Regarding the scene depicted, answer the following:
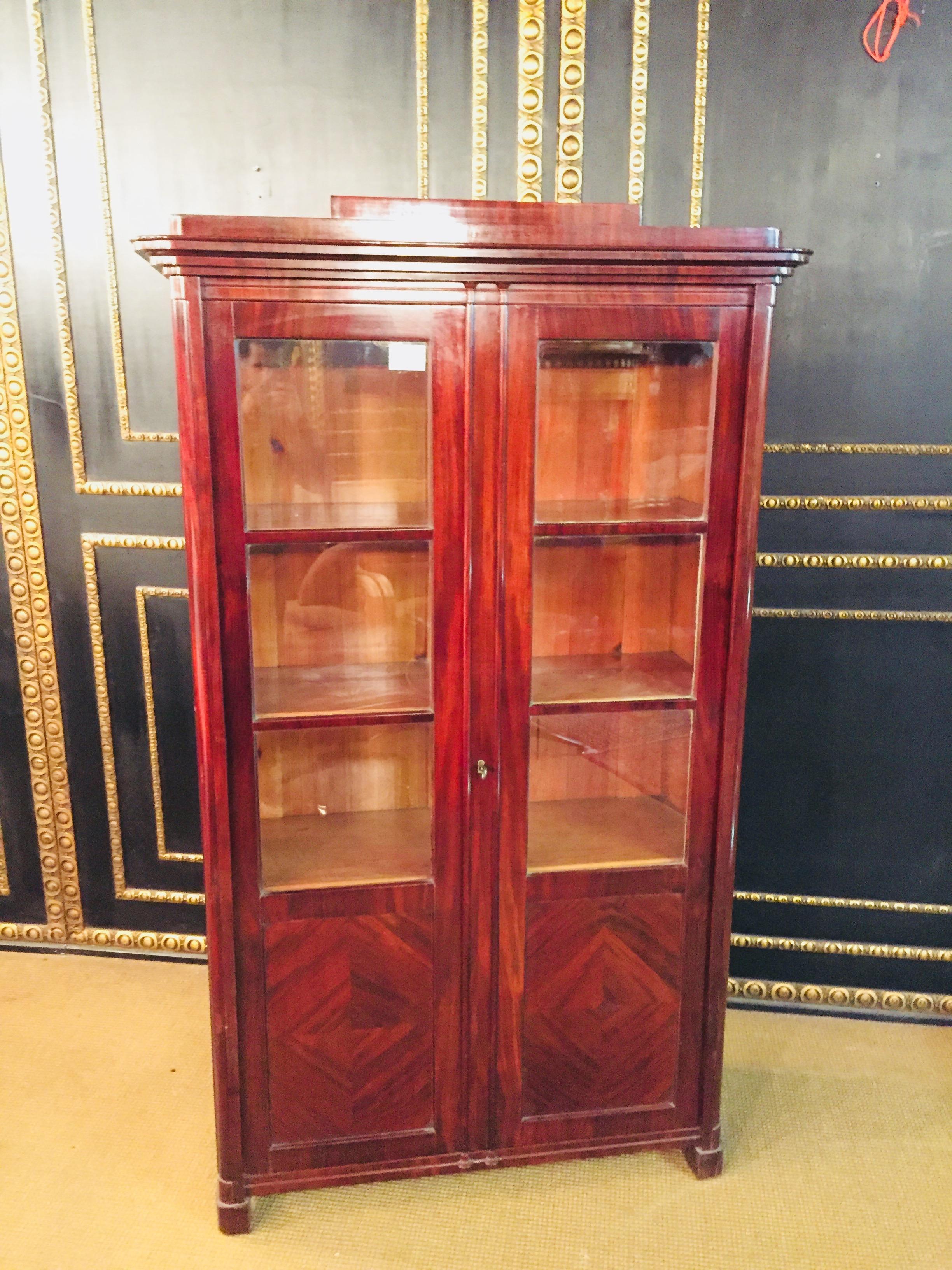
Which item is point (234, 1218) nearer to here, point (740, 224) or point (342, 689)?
point (342, 689)

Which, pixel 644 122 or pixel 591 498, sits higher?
pixel 644 122

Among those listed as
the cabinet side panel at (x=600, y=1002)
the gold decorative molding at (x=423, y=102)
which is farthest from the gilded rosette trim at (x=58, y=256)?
the cabinet side panel at (x=600, y=1002)

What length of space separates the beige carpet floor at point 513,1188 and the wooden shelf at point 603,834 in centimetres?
55

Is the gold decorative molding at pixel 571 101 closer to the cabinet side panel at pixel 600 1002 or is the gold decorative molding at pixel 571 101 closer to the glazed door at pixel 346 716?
the glazed door at pixel 346 716

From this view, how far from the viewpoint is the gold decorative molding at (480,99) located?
1694 millimetres

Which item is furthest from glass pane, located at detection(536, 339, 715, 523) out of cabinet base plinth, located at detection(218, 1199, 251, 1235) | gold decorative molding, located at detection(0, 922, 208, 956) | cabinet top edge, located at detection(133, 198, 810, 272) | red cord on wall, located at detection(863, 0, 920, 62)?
gold decorative molding, located at detection(0, 922, 208, 956)

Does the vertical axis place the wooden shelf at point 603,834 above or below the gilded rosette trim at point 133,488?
below

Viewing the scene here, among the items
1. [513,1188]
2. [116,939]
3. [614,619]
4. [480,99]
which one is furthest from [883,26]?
[116,939]

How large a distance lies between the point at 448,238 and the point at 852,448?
3.16 feet

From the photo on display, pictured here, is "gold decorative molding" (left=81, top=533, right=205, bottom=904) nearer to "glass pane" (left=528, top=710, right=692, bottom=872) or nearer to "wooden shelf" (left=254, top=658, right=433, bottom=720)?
"wooden shelf" (left=254, top=658, right=433, bottom=720)

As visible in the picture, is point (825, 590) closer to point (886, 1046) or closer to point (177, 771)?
point (886, 1046)

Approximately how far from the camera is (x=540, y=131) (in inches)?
68.5

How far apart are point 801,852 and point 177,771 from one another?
1.33 m

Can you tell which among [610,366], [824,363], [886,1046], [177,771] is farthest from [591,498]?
[886,1046]
